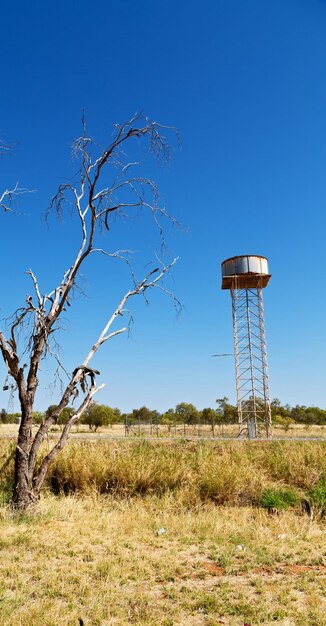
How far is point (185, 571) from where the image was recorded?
6.29 metres

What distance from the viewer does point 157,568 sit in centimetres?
636

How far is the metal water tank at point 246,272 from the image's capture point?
1237 inches

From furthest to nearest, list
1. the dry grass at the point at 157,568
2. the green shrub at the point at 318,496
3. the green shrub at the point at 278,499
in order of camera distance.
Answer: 1. the green shrub at the point at 278,499
2. the green shrub at the point at 318,496
3. the dry grass at the point at 157,568

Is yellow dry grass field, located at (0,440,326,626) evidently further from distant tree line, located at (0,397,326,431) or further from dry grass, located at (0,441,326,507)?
distant tree line, located at (0,397,326,431)

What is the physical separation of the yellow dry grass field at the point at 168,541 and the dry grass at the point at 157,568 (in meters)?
0.02

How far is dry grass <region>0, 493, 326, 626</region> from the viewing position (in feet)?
16.2

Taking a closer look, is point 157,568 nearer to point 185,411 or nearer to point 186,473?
point 186,473

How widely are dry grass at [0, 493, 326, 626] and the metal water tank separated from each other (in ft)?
74.9

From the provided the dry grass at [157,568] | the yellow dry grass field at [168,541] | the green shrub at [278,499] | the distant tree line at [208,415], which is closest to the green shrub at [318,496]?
the yellow dry grass field at [168,541]

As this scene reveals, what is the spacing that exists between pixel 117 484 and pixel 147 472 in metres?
0.78

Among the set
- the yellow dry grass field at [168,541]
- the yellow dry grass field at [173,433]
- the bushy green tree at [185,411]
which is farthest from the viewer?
the bushy green tree at [185,411]

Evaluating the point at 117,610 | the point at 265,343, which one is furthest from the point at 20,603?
the point at 265,343

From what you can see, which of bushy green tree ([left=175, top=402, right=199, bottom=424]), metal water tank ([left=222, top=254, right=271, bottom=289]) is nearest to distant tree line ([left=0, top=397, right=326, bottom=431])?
bushy green tree ([left=175, top=402, right=199, bottom=424])

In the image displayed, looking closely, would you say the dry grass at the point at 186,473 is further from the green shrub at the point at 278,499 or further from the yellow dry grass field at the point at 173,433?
the yellow dry grass field at the point at 173,433
